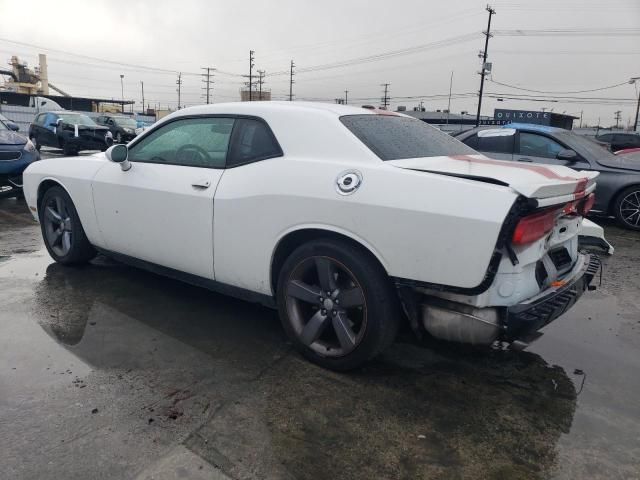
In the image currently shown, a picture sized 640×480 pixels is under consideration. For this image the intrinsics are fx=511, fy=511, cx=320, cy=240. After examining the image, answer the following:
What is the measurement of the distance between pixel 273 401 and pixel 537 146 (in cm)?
666

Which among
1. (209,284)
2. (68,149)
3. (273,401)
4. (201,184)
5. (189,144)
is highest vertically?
(189,144)

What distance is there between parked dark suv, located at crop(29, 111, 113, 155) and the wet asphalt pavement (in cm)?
1468

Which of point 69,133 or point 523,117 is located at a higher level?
point 523,117

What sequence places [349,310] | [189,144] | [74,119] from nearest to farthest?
1. [349,310]
2. [189,144]
3. [74,119]

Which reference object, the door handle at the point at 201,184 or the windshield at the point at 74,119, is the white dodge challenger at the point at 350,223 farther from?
the windshield at the point at 74,119

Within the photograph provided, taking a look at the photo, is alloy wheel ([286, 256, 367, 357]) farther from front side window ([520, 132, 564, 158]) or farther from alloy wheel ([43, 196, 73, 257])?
front side window ([520, 132, 564, 158])

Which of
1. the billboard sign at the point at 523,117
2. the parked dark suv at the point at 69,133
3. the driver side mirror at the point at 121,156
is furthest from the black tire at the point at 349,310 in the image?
the billboard sign at the point at 523,117

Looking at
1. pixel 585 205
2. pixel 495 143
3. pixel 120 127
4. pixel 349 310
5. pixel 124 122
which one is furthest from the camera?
pixel 124 122

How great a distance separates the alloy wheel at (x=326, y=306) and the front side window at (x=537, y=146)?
5925 mm

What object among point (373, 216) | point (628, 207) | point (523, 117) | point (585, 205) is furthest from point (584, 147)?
point (523, 117)

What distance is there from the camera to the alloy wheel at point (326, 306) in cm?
279

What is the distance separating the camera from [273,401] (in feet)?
8.64

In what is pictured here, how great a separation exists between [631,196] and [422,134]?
5.39 metres

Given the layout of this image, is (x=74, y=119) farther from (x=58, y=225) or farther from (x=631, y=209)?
(x=631, y=209)
